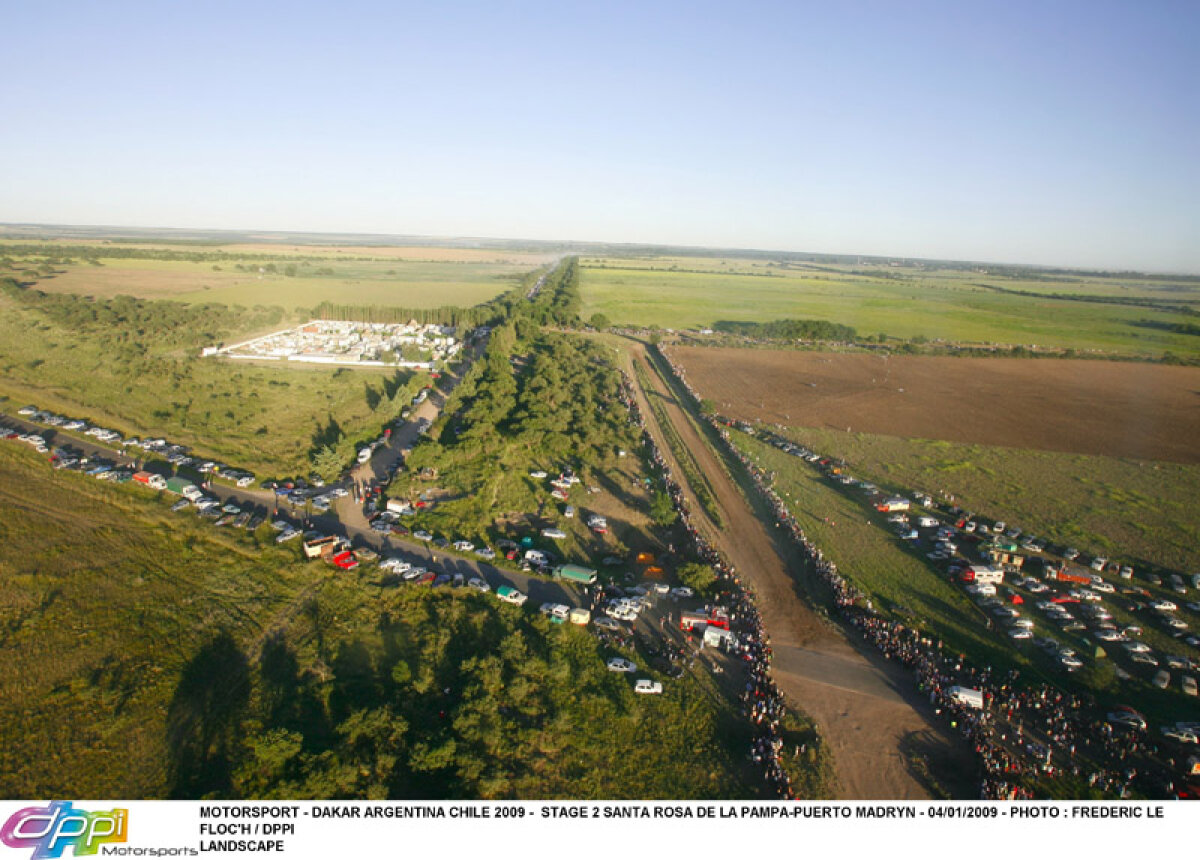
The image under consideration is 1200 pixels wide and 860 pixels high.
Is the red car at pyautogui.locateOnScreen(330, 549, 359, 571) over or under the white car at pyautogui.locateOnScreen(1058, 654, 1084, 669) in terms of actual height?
over

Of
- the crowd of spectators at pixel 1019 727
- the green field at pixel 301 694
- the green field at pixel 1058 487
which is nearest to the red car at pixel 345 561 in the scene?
the green field at pixel 301 694

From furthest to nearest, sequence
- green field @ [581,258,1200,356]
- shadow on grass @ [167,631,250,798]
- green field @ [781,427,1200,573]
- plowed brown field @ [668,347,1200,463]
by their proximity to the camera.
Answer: green field @ [581,258,1200,356] < plowed brown field @ [668,347,1200,463] < green field @ [781,427,1200,573] < shadow on grass @ [167,631,250,798]

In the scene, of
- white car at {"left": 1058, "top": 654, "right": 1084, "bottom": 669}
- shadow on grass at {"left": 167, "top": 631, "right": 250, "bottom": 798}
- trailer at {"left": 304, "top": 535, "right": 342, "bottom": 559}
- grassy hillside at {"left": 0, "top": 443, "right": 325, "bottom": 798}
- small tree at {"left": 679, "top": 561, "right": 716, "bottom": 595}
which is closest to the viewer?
shadow on grass at {"left": 167, "top": 631, "right": 250, "bottom": 798}

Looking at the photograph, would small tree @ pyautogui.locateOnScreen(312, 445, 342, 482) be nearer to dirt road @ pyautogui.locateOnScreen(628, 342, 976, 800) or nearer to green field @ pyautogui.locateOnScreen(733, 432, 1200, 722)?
dirt road @ pyautogui.locateOnScreen(628, 342, 976, 800)

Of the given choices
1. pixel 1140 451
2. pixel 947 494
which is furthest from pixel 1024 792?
pixel 1140 451

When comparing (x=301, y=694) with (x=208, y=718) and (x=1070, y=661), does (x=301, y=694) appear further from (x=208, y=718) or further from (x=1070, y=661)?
(x=1070, y=661)

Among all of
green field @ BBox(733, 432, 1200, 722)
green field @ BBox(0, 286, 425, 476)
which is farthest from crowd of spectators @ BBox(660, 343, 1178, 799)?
green field @ BBox(0, 286, 425, 476)
